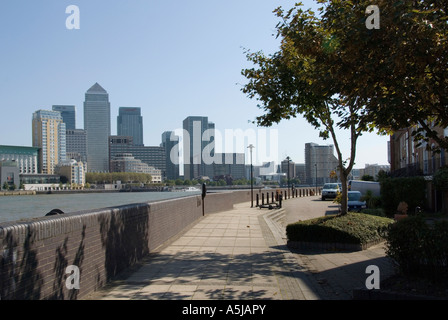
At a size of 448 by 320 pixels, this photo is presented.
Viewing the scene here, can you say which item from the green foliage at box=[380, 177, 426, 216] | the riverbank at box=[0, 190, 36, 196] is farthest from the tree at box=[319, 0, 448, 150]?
the riverbank at box=[0, 190, 36, 196]

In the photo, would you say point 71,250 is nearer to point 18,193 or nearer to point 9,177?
point 18,193

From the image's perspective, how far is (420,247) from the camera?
257 inches

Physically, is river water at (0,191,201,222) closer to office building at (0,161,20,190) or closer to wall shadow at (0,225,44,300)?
wall shadow at (0,225,44,300)

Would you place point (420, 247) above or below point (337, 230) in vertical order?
above

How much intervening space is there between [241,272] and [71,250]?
3743mm

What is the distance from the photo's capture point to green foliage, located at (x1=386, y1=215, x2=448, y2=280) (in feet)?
20.9

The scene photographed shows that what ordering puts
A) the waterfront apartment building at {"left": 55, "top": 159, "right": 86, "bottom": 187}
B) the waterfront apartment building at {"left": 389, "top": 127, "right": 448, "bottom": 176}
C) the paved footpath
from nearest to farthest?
the paved footpath → the waterfront apartment building at {"left": 389, "top": 127, "right": 448, "bottom": 176} → the waterfront apartment building at {"left": 55, "top": 159, "right": 86, "bottom": 187}

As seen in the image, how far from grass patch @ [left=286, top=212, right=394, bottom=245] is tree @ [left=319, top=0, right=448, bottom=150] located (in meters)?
4.25

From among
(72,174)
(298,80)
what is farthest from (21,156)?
(298,80)

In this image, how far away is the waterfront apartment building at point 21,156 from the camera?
166375 mm

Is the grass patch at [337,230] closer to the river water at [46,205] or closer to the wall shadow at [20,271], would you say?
the wall shadow at [20,271]

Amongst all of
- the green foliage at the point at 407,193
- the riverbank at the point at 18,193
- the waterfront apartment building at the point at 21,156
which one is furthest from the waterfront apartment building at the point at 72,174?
the green foliage at the point at 407,193
